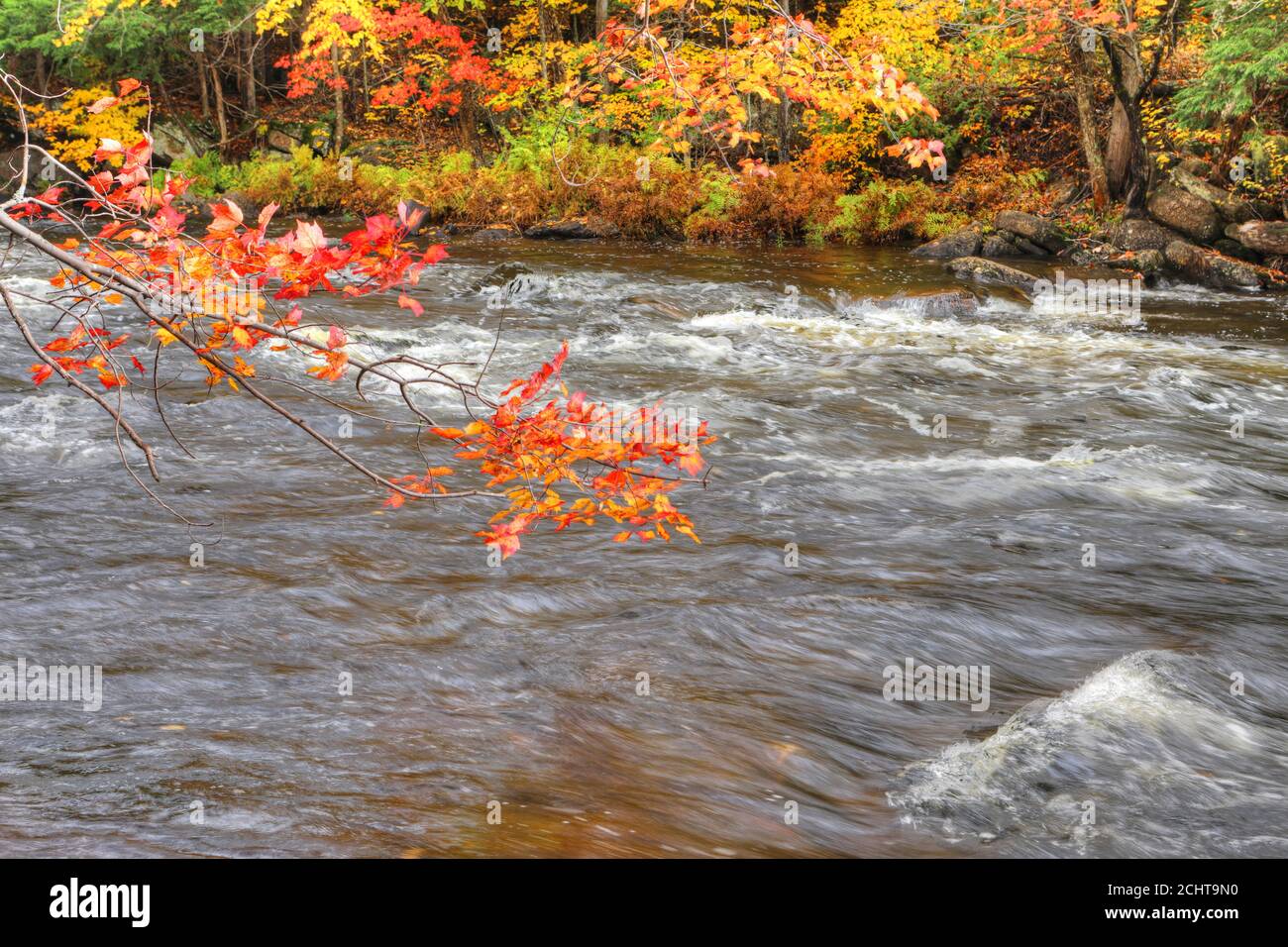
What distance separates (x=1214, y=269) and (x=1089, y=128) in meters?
3.71

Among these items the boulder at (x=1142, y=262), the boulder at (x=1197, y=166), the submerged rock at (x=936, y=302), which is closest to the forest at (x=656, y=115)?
the boulder at (x=1197, y=166)

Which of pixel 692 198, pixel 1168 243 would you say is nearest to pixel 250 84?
pixel 692 198

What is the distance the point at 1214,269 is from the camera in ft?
51.3

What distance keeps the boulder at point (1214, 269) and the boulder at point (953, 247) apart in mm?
2722

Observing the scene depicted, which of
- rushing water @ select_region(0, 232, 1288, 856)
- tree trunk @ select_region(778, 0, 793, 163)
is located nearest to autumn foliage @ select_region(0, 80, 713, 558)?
rushing water @ select_region(0, 232, 1288, 856)

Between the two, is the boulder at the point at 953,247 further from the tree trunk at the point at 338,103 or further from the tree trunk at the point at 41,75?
the tree trunk at the point at 41,75

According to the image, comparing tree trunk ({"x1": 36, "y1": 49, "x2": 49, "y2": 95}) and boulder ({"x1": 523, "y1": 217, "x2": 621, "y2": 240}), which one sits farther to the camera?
tree trunk ({"x1": 36, "y1": 49, "x2": 49, "y2": 95})

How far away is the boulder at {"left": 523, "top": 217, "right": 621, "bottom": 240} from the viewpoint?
19.3m

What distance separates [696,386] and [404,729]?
632 centimetres

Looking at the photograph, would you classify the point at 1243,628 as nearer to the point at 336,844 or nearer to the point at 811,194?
the point at 336,844

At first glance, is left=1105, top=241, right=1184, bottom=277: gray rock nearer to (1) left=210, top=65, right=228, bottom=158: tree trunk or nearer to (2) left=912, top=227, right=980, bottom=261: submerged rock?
(2) left=912, top=227, right=980, bottom=261: submerged rock

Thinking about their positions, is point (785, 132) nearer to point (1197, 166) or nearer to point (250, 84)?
point (1197, 166)

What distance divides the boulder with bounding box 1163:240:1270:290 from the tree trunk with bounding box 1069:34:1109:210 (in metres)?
2.13

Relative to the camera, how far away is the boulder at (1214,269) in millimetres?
15461
